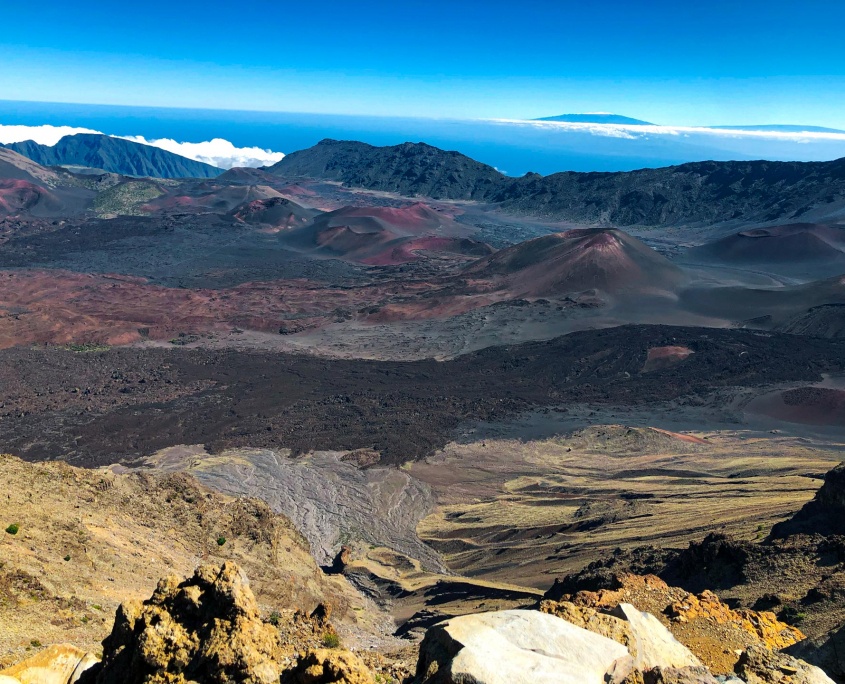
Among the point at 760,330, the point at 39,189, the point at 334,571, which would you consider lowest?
the point at 334,571

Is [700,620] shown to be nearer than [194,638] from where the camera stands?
No

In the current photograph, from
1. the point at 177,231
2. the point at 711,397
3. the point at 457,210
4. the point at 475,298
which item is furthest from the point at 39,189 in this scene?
the point at 711,397

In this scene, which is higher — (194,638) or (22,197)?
(22,197)

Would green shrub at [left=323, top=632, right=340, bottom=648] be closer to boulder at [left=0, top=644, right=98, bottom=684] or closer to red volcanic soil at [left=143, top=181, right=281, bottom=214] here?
boulder at [left=0, top=644, right=98, bottom=684]

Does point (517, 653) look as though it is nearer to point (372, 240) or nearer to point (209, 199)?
point (372, 240)

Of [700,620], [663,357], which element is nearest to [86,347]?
[663,357]

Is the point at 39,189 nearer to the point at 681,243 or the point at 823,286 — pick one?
the point at 681,243
